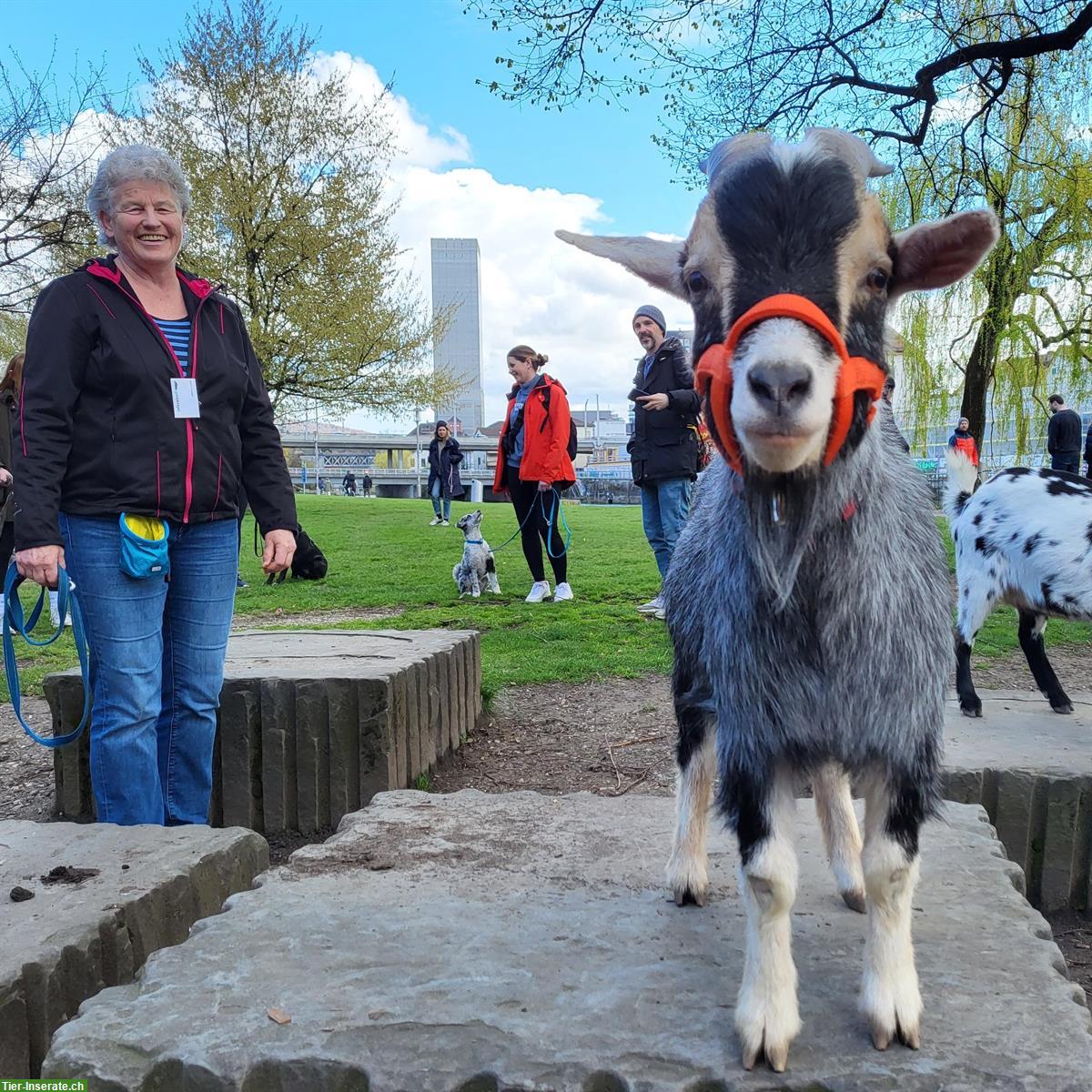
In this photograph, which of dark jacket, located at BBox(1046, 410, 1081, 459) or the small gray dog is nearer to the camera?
the small gray dog

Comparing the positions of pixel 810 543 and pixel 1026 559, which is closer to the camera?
pixel 810 543

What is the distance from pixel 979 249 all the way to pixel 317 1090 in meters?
1.99

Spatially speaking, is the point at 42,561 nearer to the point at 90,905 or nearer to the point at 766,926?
the point at 90,905

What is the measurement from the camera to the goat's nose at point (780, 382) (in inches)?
57.1

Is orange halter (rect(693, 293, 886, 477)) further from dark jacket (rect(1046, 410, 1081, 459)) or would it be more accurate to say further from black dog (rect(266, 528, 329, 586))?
dark jacket (rect(1046, 410, 1081, 459))

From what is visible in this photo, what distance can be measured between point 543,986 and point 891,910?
0.74 meters

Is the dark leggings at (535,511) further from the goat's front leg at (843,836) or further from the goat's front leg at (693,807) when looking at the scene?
the goat's front leg at (843,836)

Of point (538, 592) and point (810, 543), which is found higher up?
point (810, 543)

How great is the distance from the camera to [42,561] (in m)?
2.70

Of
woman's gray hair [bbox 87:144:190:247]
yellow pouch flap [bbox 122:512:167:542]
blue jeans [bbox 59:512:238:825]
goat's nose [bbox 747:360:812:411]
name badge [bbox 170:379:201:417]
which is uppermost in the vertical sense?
woman's gray hair [bbox 87:144:190:247]

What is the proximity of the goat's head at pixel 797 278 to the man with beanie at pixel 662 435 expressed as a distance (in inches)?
188

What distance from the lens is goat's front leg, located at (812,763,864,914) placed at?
2.45m

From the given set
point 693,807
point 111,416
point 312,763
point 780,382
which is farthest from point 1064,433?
point 780,382

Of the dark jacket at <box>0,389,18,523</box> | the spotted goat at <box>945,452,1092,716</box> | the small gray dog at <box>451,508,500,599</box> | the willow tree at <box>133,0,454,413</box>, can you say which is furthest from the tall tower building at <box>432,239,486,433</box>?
the spotted goat at <box>945,452,1092,716</box>
